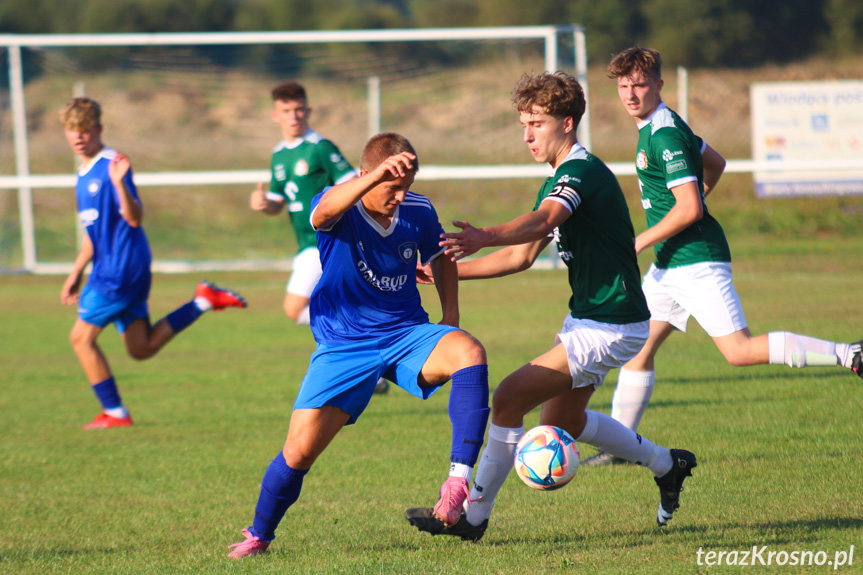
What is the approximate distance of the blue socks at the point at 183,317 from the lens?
293 inches

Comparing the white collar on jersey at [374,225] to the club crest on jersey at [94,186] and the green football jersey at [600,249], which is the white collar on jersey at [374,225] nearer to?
the green football jersey at [600,249]

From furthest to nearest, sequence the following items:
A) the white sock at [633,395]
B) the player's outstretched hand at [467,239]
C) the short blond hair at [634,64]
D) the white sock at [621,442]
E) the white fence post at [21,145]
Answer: the white fence post at [21,145] → the white sock at [633,395] → the short blond hair at [634,64] → the white sock at [621,442] → the player's outstretched hand at [467,239]

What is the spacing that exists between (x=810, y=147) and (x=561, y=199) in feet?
46.2

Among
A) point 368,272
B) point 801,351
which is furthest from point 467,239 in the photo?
point 801,351

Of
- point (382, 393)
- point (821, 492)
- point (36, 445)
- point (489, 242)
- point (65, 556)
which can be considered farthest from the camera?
point (382, 393)

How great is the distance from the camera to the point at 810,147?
1650cm

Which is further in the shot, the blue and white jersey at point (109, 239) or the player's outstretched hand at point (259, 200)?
the player's outstretched hand at point (259, 200)

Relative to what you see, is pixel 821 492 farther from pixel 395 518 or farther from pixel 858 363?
pixel 395 518

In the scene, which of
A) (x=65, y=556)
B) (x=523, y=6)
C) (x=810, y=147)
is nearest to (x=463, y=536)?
(x=65, y=556)

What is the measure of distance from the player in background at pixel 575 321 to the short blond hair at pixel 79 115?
3.91 m

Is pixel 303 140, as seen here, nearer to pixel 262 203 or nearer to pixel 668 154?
pixel 262 203

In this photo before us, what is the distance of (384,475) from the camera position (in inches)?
209

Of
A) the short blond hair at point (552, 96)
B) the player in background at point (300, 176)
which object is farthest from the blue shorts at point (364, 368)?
the player in background at point (300, 176)

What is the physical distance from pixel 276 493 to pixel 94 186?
3.99 m
